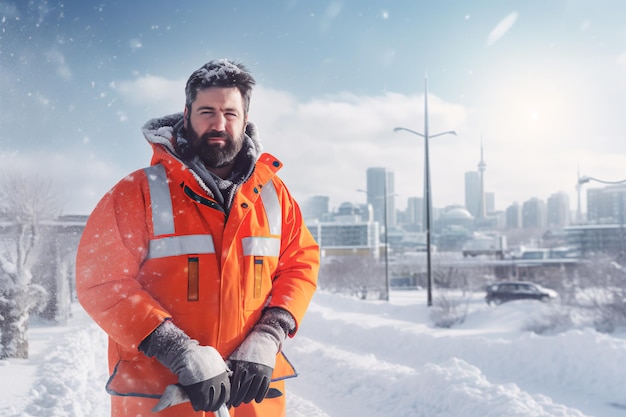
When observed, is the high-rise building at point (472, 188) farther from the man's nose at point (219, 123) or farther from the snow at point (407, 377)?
the man's nose at point (219, 123)

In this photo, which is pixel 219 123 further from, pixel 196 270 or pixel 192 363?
pixel 192 363

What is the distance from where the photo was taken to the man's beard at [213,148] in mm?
1967

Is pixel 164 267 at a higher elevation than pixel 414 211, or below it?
below

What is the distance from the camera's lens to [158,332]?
176 cm

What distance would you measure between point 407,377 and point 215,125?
5601 millimetres

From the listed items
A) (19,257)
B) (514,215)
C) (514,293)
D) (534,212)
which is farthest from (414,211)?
(19,257)

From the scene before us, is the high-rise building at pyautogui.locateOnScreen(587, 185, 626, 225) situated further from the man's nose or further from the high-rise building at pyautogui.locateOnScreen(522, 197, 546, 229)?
the high-rise building at pyautogui.locateOnScreen(522, 197, 546, 229)

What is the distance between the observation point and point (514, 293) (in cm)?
2441

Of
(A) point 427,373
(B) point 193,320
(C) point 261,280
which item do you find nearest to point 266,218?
(C) point 261,280

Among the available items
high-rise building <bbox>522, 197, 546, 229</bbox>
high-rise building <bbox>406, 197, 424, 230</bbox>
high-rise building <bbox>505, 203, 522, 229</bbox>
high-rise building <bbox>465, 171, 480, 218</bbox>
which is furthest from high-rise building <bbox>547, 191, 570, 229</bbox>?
high-rise building <bbox>465, 171, 480, 218</bbox>

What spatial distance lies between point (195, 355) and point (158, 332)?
0.50 ft

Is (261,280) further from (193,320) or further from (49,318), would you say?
(49,318)

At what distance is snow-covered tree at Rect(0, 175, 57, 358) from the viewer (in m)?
7.46

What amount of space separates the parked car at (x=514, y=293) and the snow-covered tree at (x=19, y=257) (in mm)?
20834
